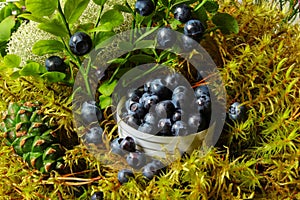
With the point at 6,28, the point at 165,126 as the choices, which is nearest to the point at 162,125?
the point at 165,126

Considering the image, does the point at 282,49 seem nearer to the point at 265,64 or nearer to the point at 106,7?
the point at 265,64

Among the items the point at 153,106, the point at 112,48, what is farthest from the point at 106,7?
the point at 153,106

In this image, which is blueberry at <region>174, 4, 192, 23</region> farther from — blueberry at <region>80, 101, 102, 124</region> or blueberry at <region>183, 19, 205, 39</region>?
blueberry at <region>80, 101, 102, 124</region>

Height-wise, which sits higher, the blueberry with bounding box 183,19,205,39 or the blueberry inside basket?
the blueberry with bounding box 183,19,205,39

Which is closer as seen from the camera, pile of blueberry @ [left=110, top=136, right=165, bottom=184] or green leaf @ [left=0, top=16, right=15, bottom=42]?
pile of blueberry @ [left=110, top=136, right=165, bottom=184]

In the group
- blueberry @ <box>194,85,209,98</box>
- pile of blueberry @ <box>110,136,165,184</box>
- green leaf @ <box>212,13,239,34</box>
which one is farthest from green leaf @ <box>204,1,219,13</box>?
pile of blueberry @ <box>110,136,165,184</box>

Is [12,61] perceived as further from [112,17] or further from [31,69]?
[112,17]

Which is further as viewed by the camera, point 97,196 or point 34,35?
point 34,35

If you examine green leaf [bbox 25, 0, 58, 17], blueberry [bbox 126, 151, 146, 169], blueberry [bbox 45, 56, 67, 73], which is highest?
green leaf [bbox 25, 0, 58, 17]
